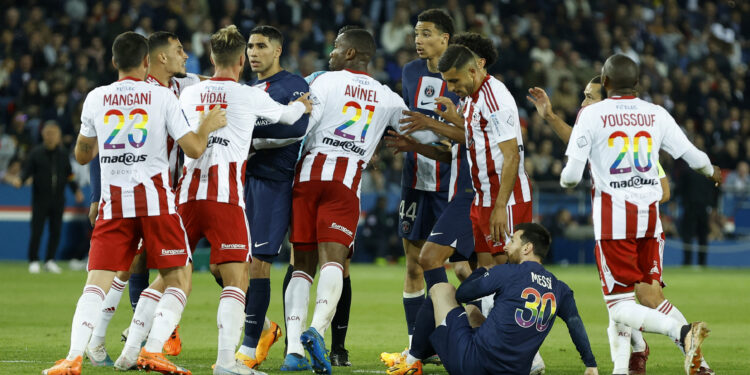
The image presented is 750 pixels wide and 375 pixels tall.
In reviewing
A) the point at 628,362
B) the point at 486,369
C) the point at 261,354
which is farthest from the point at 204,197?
the point at 628,362

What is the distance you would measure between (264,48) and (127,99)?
4.71 feet

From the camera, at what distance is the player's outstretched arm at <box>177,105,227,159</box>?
7078mm

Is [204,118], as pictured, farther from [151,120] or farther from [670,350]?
[670,350]

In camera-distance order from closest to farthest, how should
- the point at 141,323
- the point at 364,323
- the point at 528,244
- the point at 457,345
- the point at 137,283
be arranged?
the point at 457,345 < the point at 528,244 < the point at 141,323 < the point at 137,283 < the point at 364,323

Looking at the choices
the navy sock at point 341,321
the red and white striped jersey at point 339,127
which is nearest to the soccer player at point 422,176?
the navy sock at point 341,321

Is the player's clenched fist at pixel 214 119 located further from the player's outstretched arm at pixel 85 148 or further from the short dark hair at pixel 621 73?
the short dark hair at pixel 621 73

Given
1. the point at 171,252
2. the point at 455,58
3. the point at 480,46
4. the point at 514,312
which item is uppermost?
the point at 480,46

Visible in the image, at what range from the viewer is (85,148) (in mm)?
7227

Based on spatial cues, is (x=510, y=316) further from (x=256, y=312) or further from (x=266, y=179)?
(x=266, y=179)

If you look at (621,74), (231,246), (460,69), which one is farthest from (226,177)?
(621,74)

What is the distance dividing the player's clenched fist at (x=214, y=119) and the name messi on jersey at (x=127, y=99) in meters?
0.42

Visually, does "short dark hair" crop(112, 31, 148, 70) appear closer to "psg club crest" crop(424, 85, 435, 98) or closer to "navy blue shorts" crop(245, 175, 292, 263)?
"navy blue shorts" crop(245, 175, 292, 263)

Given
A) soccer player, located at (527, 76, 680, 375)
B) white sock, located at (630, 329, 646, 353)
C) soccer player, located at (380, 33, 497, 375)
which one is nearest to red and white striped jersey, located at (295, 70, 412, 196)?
soccer player, located at (380, 33, 497, 375)

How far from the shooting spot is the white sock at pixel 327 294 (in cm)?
774
